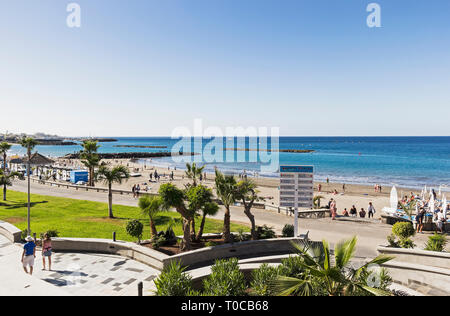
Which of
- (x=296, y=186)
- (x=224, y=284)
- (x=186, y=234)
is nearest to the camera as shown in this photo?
(x=224, y=284)

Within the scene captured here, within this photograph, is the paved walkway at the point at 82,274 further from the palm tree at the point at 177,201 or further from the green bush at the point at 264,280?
the green bush at the point at 264,280

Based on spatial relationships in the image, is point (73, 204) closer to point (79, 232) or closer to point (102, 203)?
point (102, 203)

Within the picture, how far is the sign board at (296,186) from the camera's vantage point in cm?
1408

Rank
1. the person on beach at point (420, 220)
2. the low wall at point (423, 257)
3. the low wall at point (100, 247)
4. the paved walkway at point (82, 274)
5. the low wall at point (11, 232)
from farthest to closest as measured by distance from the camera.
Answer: the person on beach at point (420, 220) → the low wall at point (11, 232) → the low wall at point (100, 247) → the low wall at point (423, 257) → the paved walkway at point (82, 274)

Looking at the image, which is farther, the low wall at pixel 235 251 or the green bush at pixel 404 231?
the green bush at pixel 404 231

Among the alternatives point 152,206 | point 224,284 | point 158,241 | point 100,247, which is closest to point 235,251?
point 158,241

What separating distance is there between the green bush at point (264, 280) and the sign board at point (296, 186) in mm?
6974

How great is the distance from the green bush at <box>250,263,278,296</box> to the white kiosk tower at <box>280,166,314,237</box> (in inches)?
275

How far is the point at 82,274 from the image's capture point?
9.55 meters

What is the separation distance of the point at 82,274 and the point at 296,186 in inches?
396

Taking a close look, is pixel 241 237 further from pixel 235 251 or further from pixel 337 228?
pixel 337 228

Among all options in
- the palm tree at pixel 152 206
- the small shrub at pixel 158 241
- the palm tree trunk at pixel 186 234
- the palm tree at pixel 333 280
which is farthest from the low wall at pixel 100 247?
the palm tree at pixel 333 280

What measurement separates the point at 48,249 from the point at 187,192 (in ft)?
17.7
